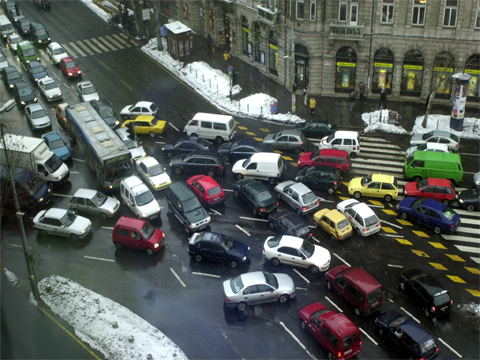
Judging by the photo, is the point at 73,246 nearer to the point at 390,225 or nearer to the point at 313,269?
the point at 313,269

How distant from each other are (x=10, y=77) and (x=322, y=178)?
33074 millimetres

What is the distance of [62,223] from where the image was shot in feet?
95.7

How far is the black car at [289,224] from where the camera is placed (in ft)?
93.2

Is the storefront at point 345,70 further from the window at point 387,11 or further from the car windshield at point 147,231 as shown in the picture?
the car windshield at point 147,231

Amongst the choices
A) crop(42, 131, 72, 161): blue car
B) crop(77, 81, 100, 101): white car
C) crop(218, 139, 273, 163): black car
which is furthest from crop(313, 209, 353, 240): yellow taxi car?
crop(77, 81, 100, 101): white car

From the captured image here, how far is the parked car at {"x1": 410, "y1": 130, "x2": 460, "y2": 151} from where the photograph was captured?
35.8 meters

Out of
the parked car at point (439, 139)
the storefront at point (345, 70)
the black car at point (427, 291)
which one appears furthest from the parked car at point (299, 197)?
the storefront at point (345, 70)

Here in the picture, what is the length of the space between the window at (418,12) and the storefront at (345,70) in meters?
5.63

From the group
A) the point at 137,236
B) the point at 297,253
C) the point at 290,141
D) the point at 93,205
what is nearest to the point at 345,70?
the point at 290,141

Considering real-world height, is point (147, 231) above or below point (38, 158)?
below

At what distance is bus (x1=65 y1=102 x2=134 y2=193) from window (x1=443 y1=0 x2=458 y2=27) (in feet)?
89.6

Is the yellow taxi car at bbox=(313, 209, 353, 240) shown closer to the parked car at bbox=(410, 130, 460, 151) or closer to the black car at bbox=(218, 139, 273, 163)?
the black car at bbox=(218, 139, 273, 163)

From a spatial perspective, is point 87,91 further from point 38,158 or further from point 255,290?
A: point 255,290

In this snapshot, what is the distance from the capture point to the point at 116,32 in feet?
201
